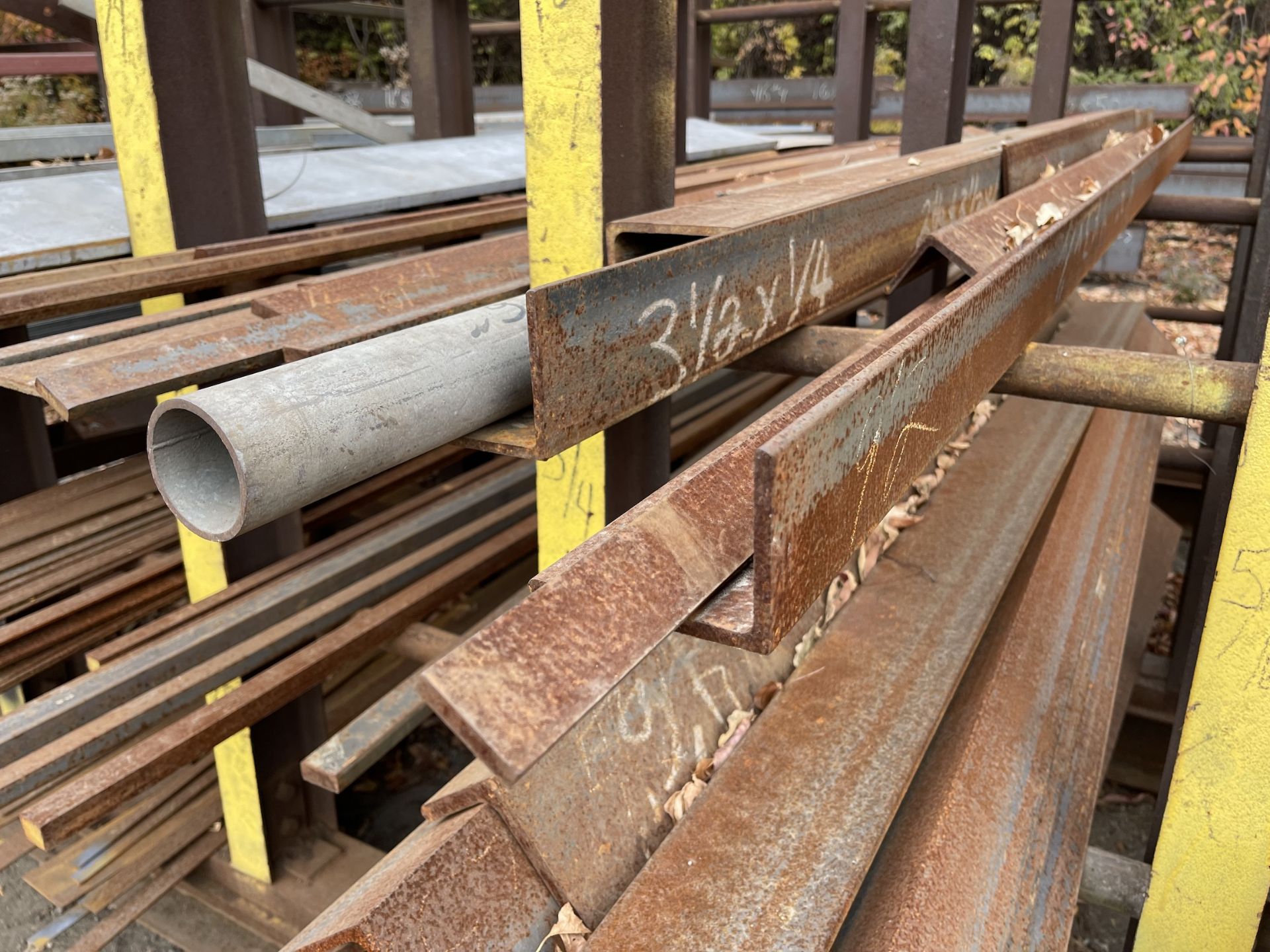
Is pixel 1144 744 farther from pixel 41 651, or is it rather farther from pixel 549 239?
pixel 41 651

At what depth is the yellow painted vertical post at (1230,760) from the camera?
1551 millimetres

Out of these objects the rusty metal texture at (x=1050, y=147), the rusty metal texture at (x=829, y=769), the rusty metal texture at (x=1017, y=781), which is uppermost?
the rusty metal texture at (x=1050, y=147)

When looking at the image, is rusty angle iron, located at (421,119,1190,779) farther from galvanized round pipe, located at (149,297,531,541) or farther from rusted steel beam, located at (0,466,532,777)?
rusted steel beam, located at (0,466,532,777)

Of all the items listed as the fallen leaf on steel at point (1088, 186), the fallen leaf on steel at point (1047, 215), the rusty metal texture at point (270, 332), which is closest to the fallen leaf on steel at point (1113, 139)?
the fallen leaf on steel at point (1088, 186)

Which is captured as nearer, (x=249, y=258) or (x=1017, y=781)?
(x=1017, y=781)

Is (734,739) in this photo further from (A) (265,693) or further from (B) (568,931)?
(A) (265,693)

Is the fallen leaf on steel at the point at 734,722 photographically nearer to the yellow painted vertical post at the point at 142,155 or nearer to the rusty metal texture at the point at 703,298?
the rusty metal texture at the point at 703,298

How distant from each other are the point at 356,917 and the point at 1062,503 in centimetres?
232

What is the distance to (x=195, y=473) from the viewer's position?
4.09ft

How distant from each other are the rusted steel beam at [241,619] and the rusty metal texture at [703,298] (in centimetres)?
147

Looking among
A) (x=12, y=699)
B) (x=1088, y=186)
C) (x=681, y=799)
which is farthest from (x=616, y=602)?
(x=12, y=699)

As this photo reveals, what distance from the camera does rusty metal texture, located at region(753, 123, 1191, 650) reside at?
34.8 inches

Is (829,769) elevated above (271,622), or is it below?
above

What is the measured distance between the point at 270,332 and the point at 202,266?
26.2 inches
